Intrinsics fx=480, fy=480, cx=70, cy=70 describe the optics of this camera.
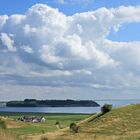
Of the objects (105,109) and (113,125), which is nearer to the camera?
(113,125)

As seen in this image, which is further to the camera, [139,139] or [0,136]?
[139,139]

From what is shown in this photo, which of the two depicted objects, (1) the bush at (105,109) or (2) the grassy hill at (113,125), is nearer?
(2) the grassy hill at (113,125)

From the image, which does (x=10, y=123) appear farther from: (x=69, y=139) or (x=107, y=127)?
(x=69, y=139)

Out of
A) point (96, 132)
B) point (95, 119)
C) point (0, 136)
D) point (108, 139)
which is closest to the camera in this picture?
point (0, 136)

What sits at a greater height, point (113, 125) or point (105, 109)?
point (105, 109)

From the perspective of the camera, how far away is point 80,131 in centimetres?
6284

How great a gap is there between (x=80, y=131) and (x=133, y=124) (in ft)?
22.8

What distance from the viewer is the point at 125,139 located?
45906 mm

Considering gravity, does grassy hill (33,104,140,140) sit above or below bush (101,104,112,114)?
below

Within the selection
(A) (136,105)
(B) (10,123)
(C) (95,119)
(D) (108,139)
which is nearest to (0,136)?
(D) (108,139)

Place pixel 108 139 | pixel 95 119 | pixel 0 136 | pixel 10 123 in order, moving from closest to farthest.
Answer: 1. pixel 0 136
2. pixel 108 139
3. pixel 95 119
4. pixel 10 123

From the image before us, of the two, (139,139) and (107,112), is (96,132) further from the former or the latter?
(139,139)

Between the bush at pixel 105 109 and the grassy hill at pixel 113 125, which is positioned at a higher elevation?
the bush at pixel 105 109

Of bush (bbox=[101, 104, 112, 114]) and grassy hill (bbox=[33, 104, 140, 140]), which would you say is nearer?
grassy hill (bbox=[33, 104, 140, 140])
